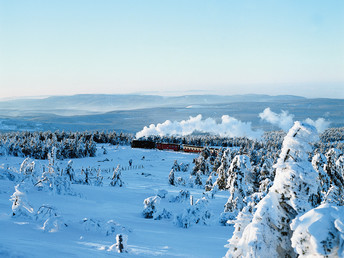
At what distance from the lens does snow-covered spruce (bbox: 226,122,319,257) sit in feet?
15.0

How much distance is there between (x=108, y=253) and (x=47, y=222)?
2.55m

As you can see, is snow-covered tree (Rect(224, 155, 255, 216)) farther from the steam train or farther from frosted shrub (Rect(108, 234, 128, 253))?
the steam train

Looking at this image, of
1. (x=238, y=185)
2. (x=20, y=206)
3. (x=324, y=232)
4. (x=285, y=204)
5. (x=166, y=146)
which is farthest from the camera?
(x=166, y=146)

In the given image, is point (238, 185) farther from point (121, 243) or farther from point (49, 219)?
point (49, 219)

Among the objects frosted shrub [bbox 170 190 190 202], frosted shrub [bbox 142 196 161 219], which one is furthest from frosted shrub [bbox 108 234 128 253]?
frosted shrub [bbox 170 190 190 202]

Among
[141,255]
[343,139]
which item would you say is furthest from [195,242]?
[343,139]

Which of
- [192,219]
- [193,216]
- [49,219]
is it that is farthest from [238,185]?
[49,219]

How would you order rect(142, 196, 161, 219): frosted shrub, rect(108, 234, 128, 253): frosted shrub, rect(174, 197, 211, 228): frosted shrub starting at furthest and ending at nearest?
rect(142, 196, 161, 219): frosted shrub < rect(174, 197, 211, 228): frosted shrub < rect(108, 234, 128, 253): frosted shrub

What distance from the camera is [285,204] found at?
4820 mm

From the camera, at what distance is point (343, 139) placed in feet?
585

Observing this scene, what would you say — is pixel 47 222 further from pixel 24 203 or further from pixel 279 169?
pixel 279 169

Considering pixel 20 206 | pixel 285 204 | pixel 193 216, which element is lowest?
pixel 193 216

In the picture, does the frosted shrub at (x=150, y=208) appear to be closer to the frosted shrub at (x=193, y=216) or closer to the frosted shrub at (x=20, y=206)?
the frosted shrub at (x=193, y=216)

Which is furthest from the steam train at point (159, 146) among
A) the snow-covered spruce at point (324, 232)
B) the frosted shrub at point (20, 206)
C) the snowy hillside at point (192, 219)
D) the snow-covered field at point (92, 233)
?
the snow-covered spruce at point (324, 232)
